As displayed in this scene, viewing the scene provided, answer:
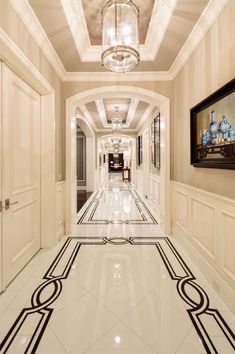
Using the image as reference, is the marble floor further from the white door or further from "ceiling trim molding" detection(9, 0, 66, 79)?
"ceiling trim molding" detection(9, 0, 66, 79)

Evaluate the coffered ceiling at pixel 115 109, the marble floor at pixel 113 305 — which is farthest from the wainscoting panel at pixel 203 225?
the coffered ceiling at pixel 115 109

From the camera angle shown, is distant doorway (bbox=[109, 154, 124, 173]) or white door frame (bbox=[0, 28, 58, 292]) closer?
white door frame (bbox=[0, 28, 58, 292])

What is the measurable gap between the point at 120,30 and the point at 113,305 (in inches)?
102

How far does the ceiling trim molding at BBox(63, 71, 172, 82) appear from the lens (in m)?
3.73

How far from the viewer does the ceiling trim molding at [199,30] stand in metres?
2.15

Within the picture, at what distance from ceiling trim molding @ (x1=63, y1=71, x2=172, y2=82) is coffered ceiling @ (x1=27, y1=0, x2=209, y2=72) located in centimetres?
16

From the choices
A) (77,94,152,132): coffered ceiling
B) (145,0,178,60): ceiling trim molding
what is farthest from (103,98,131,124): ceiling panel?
(145,0,178,60): ceiling trim molding

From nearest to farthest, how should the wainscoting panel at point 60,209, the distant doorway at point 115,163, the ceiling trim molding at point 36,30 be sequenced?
1. the ceiling trim molding at point 36,30
2. the wainscoting panel at point 60,209
3. the distant doorway at point 115,163

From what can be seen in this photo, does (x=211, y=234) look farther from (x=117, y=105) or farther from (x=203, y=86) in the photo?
(x=117, y=105)

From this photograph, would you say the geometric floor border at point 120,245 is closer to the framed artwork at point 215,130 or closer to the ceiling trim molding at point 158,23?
the framed artwork at point 215,130

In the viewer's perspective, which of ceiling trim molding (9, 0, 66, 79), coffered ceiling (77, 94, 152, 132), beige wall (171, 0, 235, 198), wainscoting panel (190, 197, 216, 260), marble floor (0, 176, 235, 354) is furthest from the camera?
coffered ceiling (77, 94, 152, 132)

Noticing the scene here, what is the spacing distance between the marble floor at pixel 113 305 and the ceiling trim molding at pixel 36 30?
2959mm

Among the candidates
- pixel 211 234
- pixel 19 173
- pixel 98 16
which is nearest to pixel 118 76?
pixel 98 16

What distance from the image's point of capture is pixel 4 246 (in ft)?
6.98
